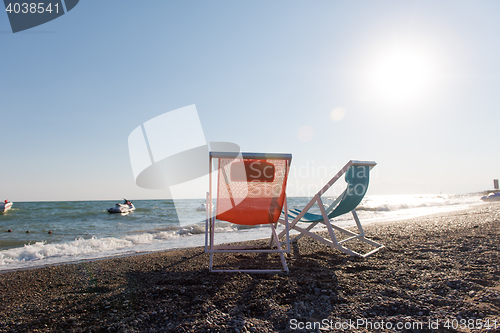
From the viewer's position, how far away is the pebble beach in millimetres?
1864

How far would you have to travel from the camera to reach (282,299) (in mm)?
2303

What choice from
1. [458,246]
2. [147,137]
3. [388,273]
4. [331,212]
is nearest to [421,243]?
[458,246]

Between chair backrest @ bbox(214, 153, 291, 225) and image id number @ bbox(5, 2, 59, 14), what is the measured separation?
6.13m

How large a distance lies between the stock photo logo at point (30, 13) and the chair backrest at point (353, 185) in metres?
7.29

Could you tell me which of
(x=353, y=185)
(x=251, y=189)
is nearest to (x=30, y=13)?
(x=251, y=189)

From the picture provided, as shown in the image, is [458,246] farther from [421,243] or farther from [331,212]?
[331,212]

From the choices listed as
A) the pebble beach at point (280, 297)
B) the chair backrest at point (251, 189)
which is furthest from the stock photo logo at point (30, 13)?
the chair backrest at point (251, 189)

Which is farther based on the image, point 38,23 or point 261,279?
point 38,23

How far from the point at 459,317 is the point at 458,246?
2.67 meters

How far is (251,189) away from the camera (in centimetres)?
357

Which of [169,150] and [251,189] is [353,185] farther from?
[169,150]

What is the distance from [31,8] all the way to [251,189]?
22.7 ft
